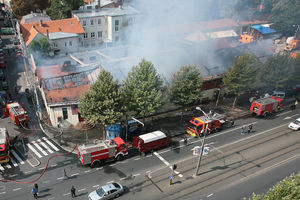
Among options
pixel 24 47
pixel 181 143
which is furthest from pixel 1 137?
pixel 24 47

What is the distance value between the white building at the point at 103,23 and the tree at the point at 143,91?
29.1 m

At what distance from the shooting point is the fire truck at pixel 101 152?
93.1 ft

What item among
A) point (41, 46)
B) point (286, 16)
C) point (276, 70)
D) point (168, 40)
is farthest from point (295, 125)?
point (286, 16)

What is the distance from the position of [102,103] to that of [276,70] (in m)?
32.2

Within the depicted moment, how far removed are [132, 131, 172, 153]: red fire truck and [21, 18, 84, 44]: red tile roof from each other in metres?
35.9

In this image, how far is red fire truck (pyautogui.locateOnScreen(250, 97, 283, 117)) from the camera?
40969 millimetres

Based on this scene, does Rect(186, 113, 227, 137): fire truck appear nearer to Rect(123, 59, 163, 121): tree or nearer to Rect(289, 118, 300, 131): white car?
Rect(123, 59, 163, 121): tree

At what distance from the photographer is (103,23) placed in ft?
208

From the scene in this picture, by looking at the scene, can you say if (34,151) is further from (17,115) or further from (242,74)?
(242,74)

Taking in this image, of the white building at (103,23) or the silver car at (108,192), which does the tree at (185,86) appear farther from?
the white building at (103,23)

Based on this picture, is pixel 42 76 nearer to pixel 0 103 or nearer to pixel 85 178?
pixel 0 103

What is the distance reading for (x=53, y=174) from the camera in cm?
2823

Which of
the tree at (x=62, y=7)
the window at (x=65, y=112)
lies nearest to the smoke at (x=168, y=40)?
the window at (x=65, y=112)

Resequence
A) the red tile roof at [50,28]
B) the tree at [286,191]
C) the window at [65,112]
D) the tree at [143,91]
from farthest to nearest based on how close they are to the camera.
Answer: the red tile roof at [50,28]
the window at [65,112]
the tree at [143,91]
the tree at [286,191]
